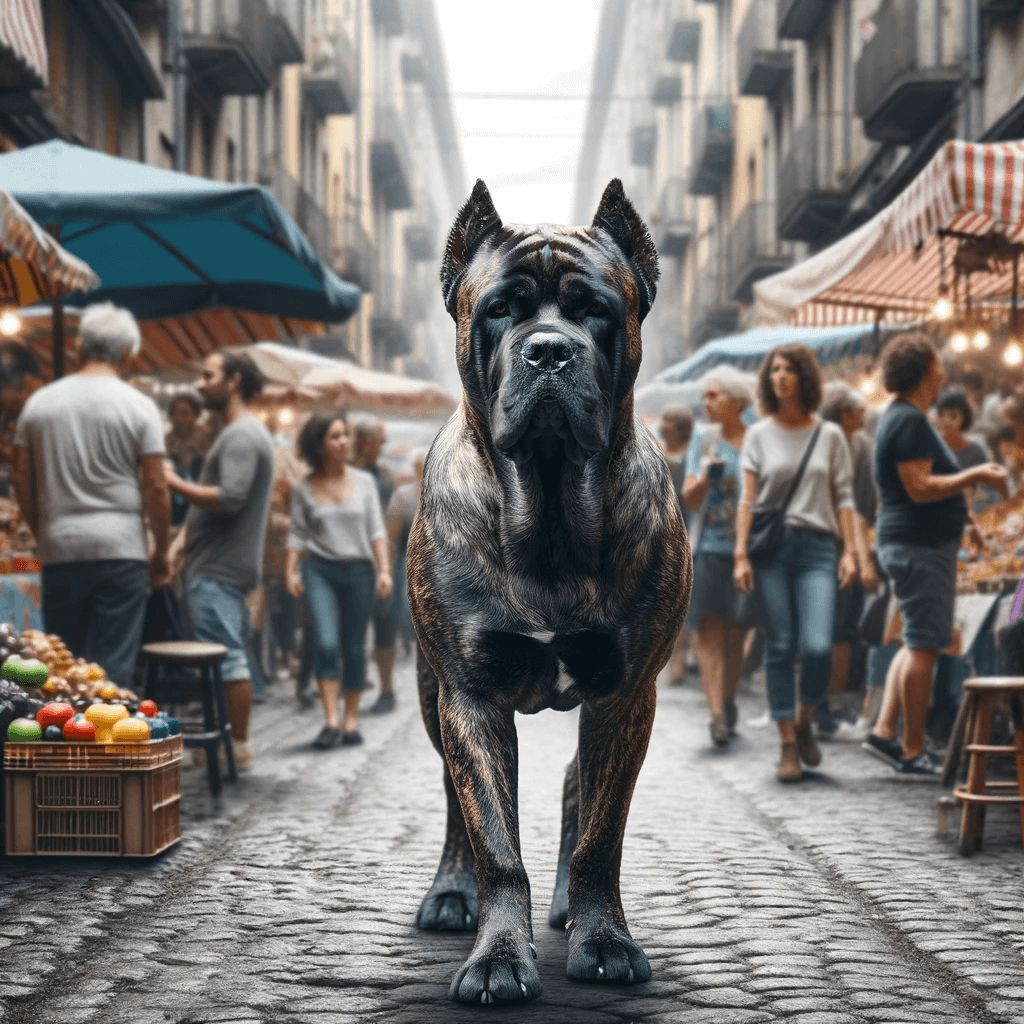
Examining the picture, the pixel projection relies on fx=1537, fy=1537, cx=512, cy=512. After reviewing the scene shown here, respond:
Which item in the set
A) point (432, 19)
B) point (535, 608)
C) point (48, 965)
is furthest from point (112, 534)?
point (432, 19)

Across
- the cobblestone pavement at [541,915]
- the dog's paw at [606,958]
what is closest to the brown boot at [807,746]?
the cobblestone pavement at [541,915]

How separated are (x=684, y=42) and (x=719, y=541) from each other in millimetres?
33344

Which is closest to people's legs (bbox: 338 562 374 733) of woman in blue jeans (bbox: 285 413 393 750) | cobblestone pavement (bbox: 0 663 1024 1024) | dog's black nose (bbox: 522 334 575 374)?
woman in blue jeans (bbox: 285 413 393 750)

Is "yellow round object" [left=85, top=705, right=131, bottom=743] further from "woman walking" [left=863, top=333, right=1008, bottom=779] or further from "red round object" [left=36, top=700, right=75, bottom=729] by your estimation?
"woman walking" [left=863, top=333, right=1008, bottom=779]

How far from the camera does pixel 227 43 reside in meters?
20.6

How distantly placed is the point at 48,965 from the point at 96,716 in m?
1.65

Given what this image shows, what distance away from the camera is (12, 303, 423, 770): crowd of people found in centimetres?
659

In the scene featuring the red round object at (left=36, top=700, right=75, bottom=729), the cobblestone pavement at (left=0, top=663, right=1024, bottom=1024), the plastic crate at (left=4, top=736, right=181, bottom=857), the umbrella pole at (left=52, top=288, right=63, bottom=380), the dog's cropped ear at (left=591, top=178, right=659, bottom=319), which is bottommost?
the cobblestone pavement at (left=0, top=663, right=1024, bottom=1024)

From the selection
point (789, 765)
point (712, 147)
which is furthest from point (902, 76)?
point (712, 147)

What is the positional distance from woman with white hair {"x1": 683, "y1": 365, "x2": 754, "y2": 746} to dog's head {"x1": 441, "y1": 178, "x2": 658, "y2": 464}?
5.59 m

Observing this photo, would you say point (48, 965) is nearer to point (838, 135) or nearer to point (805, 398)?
point (805, 398)

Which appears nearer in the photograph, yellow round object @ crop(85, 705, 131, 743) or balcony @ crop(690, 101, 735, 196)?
yellow round object @ crop(85, 705, 131, 743)

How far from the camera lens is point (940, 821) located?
588cm

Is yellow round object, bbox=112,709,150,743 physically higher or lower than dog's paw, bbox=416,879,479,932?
higher
